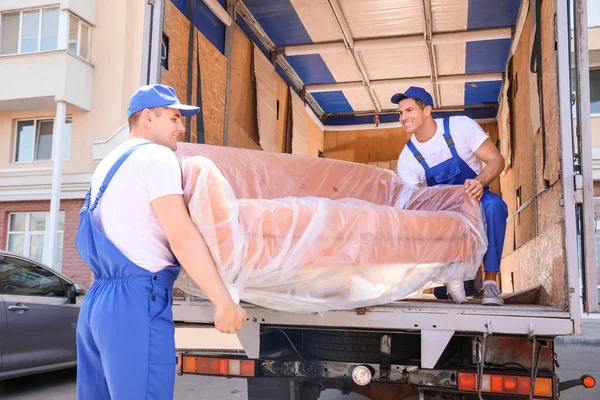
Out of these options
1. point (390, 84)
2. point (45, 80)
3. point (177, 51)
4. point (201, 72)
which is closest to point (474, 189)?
point (177, 51)

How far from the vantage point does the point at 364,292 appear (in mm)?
3031

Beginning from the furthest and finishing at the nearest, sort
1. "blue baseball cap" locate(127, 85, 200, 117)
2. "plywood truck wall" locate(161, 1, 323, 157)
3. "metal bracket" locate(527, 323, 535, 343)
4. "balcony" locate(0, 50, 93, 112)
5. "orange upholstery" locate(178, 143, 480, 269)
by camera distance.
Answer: "balcony" locate(0, 50, 93, 112) → "plywood truck wall" locate(161, 1, 323, 157) → "metal bracket" locate(527, 323, 535, 343) → "orange upholstery" locate(178, 143, 480, 269) → "blue baseball cap" locate(127, 85, 200, 117)

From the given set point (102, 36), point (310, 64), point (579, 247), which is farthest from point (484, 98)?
point (102, 36)

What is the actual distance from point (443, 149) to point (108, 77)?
13.4m

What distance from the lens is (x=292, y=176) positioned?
13.8 feet

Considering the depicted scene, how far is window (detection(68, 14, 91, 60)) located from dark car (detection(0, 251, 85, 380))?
1142 centimetres

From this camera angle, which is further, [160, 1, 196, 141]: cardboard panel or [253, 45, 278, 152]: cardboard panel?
[253, 45, 278, 152]: cardboard panel

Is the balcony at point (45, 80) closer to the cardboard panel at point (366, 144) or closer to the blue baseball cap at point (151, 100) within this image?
the cardboard panel at point (366, 144)

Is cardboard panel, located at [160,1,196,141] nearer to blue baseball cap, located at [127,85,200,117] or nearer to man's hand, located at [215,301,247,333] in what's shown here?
blue baseball cap, located at [127,85,200,117]

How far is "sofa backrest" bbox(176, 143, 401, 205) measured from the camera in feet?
13.0

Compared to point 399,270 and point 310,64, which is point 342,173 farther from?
point 310,64

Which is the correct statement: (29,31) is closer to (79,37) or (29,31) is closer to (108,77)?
(79,37)

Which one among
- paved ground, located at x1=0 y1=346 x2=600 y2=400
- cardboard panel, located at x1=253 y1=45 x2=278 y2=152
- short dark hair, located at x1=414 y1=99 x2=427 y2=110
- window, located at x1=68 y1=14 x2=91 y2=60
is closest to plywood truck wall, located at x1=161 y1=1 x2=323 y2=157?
cardboard panel, located at x1=253 y1=45 x2=278 y2=152

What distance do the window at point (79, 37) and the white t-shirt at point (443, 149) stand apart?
13578 mm
